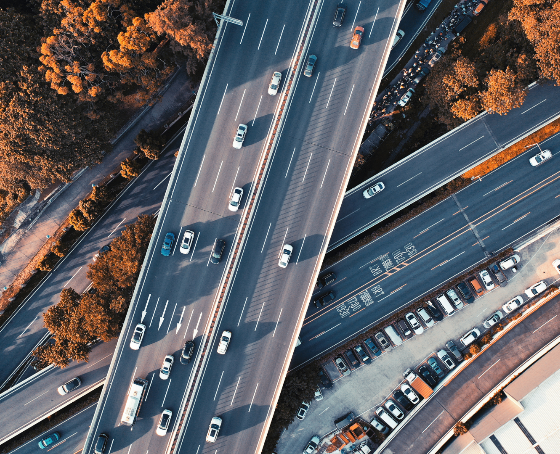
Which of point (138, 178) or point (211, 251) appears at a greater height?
point (138, 178)

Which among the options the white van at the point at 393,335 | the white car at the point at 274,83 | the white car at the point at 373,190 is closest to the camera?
the white car at the point at 274,83

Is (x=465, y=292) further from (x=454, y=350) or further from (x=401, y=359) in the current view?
(x=401, y=359)

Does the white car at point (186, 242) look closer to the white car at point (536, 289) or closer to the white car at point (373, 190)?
the white car at point (373, 190)

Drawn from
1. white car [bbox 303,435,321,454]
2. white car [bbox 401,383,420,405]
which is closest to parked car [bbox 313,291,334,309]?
white car [bbox 401,383,420,405]

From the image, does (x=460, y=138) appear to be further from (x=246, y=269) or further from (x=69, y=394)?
(x=69, y=394)

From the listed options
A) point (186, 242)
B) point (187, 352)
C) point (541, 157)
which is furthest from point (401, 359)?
point (541, 157)

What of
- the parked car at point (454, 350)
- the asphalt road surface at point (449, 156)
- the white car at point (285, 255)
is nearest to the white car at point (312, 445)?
the parked car at point (454, 350)

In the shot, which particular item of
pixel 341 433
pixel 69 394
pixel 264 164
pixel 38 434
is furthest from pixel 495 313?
pixel 38 434
